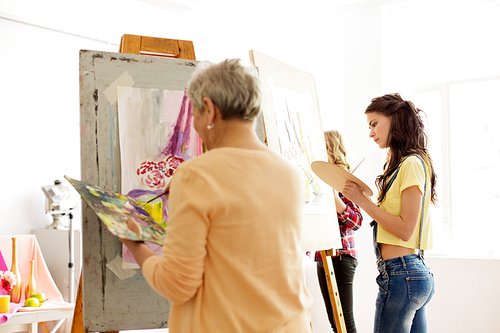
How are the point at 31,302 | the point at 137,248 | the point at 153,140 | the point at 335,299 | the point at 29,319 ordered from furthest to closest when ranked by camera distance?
the point at 31,302 → the point at 29,319 → the point at 335,299 → the point at 153,140 → the point at 137,248

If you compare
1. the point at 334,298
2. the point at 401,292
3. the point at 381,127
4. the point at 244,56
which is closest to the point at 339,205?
the point at 334,298

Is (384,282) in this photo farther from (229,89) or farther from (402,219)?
(229,89)

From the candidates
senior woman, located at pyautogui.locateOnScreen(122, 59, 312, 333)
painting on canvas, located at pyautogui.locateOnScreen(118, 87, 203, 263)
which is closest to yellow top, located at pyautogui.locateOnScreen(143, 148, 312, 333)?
senior woman, located at pyautogui.locateOnScreen(122, 59, 312, 333)

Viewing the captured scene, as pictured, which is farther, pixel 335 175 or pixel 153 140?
pixel 335 175

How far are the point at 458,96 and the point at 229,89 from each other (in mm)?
3124

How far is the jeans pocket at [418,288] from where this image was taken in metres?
1.55

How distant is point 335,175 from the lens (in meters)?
1.84

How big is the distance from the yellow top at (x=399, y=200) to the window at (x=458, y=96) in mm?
1999

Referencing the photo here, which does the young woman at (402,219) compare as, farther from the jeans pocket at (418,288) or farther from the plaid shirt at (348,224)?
the plaid shirt at (348,224)

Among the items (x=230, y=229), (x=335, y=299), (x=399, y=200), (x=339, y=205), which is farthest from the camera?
(x=339, y=205)

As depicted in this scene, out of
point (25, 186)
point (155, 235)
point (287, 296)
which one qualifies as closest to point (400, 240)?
point (287, 296)

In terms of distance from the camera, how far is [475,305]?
3191 millimetres

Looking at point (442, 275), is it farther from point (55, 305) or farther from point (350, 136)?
point (55, 305)

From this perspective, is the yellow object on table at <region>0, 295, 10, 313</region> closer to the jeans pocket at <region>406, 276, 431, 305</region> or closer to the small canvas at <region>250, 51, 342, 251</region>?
the small canvas at <region>250, 51, 342, 251</region>
